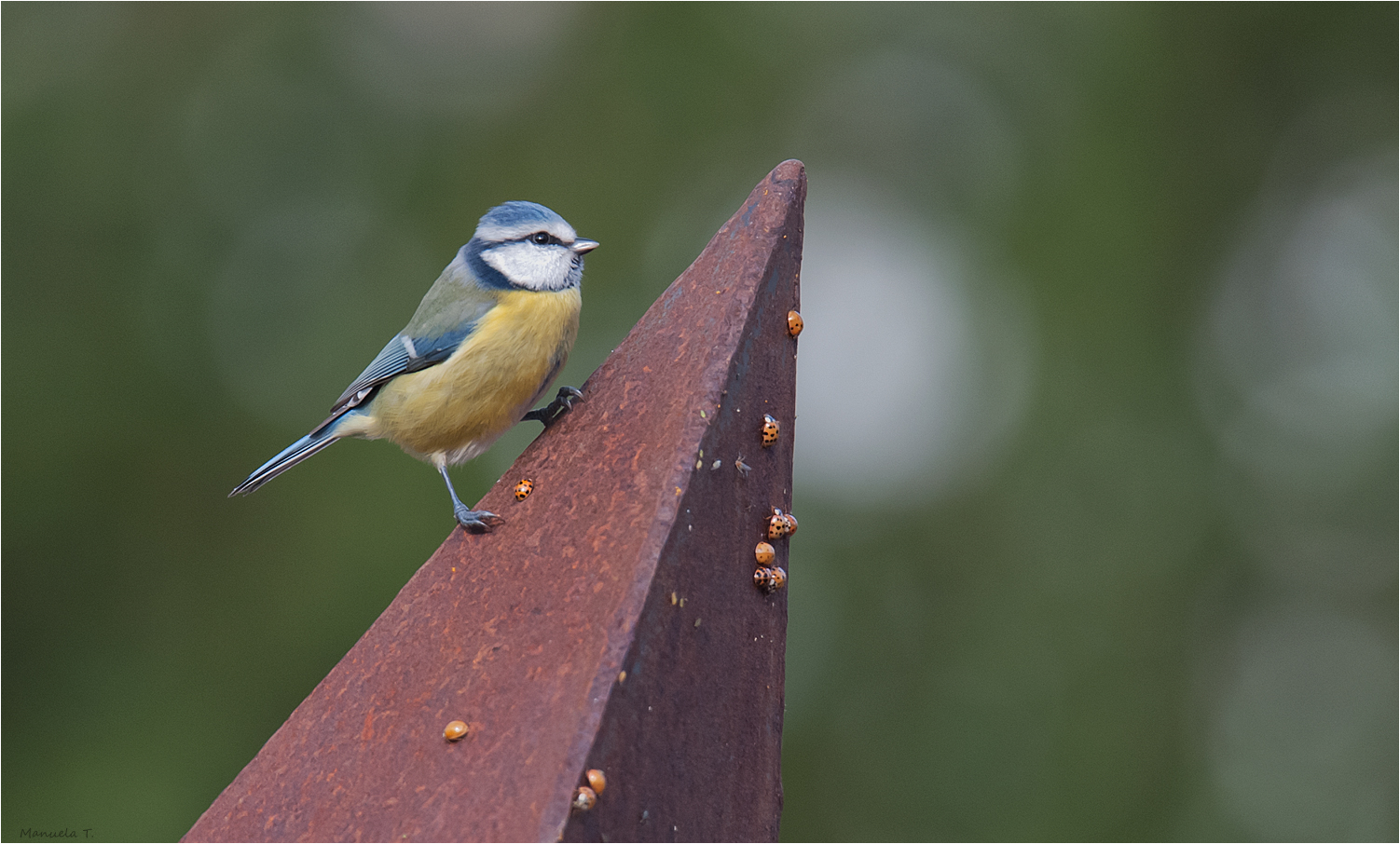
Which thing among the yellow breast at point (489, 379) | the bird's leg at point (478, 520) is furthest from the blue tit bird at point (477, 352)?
the bird's leg at point (478, 520)

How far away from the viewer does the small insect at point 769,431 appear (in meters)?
1.70

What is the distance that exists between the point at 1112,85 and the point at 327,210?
374 centimetres

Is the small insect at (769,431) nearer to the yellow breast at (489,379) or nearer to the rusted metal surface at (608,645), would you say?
the rusted metal surface at (608,645)

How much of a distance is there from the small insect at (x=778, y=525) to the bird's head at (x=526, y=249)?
1052mm

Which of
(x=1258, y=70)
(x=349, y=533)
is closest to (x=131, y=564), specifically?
(x=349, y=533)

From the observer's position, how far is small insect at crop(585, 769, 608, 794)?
52.7 inches

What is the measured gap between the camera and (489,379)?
2375mm

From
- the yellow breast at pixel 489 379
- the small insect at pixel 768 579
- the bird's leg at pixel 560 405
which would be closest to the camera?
the small insect at pixel 768 579

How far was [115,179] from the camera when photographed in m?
4.84

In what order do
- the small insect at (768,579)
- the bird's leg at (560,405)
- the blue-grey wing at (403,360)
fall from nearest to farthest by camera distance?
the small insect at (768,579) → the bird's leg at (560,405) → the blue-grey wing at (403,360)

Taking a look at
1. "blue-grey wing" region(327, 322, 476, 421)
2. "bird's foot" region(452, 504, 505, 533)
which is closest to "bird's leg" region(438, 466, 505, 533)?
"bird's foot" region(452, 504, 505, 533)

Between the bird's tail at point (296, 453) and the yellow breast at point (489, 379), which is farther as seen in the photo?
the bird's tail at point (296, 453)

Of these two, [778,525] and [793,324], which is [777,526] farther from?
[793,324]

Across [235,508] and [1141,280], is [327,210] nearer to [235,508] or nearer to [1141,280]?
[235,508]
